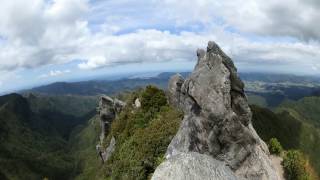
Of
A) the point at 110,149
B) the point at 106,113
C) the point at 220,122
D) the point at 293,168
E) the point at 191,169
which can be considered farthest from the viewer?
the point at 106,113

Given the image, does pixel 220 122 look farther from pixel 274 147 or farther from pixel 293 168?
pixel 274 147

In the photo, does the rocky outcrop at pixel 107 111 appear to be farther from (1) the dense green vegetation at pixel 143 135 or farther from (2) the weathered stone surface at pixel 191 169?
(2) the weathered stone surface at pixel 191 169

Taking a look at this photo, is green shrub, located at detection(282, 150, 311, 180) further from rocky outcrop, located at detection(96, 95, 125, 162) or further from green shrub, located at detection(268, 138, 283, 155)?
rocky outcrop, located at detection(96, 95, 125, 162)

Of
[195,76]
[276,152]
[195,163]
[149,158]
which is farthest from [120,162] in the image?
[195,163]

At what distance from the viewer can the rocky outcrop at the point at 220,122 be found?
5434 cm

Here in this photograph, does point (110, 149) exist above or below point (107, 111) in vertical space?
below

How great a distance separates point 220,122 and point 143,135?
19927 millimetres

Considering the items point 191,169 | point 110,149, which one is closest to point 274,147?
point 110,149

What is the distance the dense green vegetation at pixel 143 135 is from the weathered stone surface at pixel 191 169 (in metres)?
33.0

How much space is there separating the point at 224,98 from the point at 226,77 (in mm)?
2962

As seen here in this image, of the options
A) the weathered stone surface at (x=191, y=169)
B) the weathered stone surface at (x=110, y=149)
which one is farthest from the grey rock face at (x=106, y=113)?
the weathered stone surface at (x=191, y=169)

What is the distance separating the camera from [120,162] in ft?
235

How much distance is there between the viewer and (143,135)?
237 feet

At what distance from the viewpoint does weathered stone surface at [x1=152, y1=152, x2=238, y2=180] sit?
29.2m
